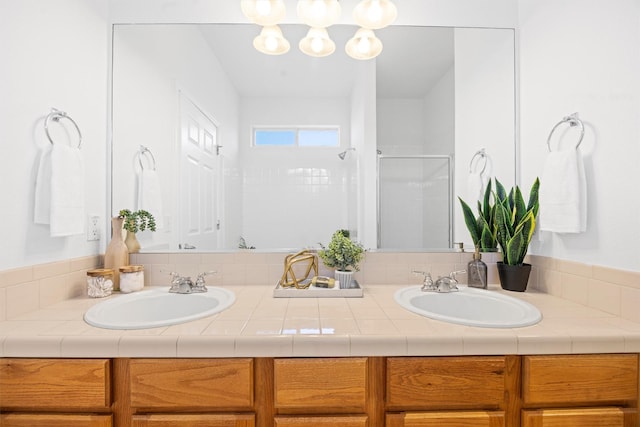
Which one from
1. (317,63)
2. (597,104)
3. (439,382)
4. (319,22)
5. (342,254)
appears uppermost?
(319,22)

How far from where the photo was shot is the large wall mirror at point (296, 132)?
1.63 meters

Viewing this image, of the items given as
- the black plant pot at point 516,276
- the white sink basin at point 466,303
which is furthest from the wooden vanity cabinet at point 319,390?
the black plant pot at point 516,276

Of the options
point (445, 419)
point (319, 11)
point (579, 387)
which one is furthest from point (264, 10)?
point (579, 387)

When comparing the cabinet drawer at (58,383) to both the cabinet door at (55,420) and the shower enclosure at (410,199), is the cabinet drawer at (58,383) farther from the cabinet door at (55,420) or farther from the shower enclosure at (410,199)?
the shower enclosure at (410,199)

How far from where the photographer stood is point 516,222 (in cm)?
147

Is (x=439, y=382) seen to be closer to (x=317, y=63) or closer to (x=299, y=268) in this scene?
(x=299, y=268)

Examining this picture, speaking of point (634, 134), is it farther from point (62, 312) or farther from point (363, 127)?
point (62, 312)

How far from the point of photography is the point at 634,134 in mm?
1071

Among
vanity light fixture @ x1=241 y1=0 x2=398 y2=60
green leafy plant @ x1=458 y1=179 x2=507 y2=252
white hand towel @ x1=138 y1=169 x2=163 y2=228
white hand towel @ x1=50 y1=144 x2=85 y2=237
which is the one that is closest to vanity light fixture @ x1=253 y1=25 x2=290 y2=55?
vanity light fixture @ x1=241 y1=0 x2=398 y2=60

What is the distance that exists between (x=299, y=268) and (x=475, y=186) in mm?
1021

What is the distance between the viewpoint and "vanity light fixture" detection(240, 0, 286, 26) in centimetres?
146

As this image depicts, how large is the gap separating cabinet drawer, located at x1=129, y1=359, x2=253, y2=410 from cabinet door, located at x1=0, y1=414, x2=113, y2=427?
10 cm

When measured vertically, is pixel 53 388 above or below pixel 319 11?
below

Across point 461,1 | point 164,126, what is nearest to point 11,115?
point 164,126
